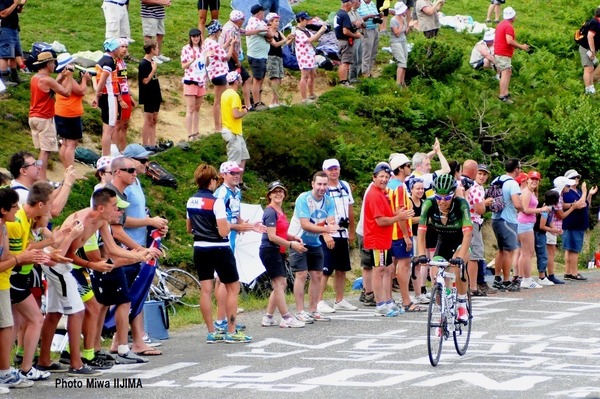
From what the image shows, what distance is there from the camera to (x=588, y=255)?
26.2m

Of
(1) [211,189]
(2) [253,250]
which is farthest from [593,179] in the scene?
(1) [211,189]

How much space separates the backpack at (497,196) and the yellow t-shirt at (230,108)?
4580 millimetres

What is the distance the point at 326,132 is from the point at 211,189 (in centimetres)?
1132

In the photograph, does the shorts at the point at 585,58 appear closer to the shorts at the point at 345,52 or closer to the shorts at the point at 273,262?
the shorts at the point at 345,52

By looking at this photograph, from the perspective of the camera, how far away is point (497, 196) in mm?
20203

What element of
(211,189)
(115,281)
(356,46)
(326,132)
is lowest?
(115,281)

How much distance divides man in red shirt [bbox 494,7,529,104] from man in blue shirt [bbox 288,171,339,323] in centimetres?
1419

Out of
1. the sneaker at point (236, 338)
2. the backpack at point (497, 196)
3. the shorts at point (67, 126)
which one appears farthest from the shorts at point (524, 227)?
the shorts at point (67, 126)

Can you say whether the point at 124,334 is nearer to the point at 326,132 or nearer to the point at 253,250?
the point at 253,250

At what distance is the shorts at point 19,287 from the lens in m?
12.2

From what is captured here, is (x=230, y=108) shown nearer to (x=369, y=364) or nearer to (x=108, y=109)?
(x=108, y=109)

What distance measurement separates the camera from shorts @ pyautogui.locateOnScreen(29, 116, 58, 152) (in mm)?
18734

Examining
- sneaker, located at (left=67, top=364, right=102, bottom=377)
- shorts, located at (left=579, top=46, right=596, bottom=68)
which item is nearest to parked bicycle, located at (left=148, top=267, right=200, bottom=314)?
sneaker, located at (left=67, top=364, right=102, bottom=377)

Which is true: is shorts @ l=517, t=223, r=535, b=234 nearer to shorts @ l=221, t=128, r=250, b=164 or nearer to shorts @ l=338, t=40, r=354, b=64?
shorts @ l=221, t=128, r=250, b=164
